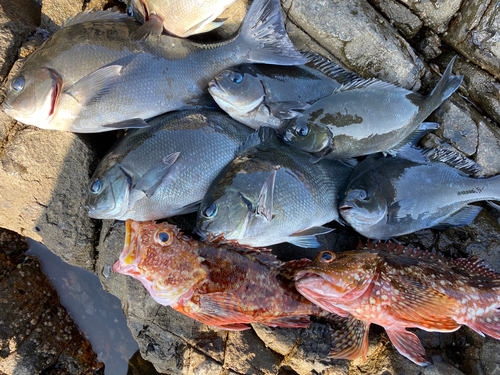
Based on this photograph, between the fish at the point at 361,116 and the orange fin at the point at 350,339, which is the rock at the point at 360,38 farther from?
the orange fin at the point at 350,339

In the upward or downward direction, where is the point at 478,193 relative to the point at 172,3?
downward

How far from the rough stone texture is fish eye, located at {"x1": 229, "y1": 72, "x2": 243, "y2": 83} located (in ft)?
11.2

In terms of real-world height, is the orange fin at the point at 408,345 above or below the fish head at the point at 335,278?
below

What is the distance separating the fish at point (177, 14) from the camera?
3.01m

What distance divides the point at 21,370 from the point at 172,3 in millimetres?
4176

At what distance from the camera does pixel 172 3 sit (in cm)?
301

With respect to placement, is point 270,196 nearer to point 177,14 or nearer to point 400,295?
point 400,295

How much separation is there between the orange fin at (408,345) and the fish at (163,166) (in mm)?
2255

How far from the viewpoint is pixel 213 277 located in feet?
8.62

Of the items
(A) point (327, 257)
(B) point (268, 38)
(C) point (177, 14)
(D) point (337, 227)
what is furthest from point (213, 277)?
(C) point (177, 14)

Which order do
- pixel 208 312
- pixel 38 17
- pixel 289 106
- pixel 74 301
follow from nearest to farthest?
1. pixel 208 312
2. pixel 289 106
3. pixel 38 17
4. pixel 74 301

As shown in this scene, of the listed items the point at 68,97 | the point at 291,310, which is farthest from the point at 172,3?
the point at 291,310

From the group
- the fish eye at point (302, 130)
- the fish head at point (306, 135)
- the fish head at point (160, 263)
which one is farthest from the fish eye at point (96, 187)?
the fish eye at point (302, 130)

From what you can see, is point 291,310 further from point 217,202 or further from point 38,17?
point 38,17
